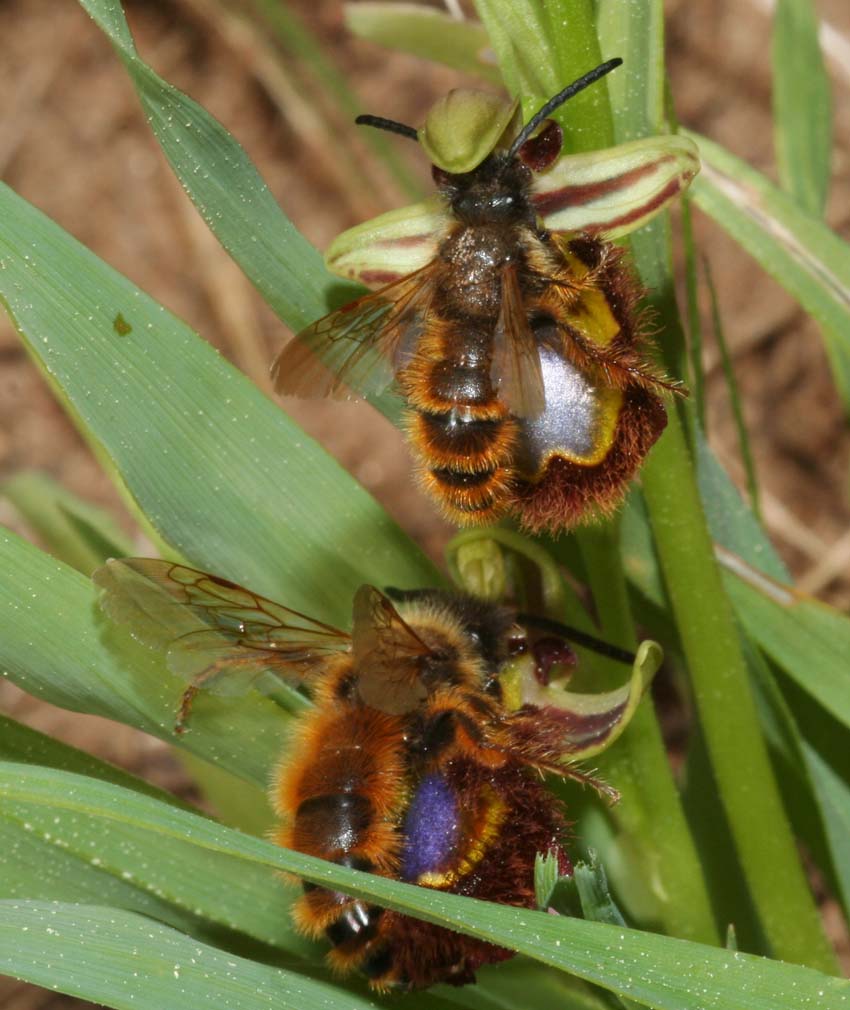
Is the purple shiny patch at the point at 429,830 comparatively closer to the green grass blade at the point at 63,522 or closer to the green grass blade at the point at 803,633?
the green grass blade at the point at 803,633

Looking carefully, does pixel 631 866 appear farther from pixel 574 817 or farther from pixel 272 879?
pixel 272 879

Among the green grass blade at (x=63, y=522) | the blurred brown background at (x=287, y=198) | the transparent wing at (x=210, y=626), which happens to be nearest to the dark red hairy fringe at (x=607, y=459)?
the transparent wing at (x=210, y=626)

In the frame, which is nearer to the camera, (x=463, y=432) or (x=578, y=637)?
(x=463, y=432)

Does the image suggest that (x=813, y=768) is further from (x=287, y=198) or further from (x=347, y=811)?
(x=287, y=198)

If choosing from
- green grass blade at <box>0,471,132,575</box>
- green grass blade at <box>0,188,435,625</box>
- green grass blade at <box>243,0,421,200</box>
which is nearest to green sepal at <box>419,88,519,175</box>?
green grass blade at <box>0,188,435,625</box>

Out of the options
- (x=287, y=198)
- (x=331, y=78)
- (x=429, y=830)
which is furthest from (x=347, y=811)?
(x=287, y=198)

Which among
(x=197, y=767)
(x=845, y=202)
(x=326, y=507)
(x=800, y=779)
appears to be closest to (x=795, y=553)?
(x=845, y=202)
